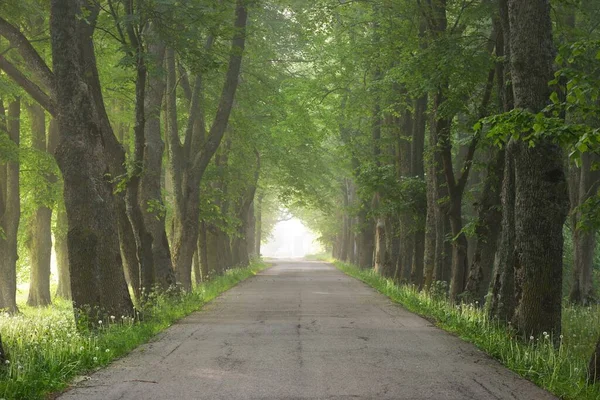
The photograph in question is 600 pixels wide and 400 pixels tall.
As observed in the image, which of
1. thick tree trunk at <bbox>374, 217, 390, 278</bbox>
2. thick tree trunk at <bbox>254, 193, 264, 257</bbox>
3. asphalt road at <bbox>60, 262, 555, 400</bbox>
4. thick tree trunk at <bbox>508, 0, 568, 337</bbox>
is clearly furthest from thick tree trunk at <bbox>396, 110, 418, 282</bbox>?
thick tree trunk at <bbox>254, 193, 264, 257</bbox>

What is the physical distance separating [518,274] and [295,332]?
3.98m

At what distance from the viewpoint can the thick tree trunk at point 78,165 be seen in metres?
11.9

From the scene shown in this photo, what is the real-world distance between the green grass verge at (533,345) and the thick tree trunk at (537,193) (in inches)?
18.4

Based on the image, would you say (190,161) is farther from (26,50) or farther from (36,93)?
(26,50)

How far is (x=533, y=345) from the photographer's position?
30.0 ft

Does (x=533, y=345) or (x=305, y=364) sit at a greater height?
(x=533, y=345)

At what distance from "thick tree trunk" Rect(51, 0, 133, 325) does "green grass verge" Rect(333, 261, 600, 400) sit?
628 centimetres

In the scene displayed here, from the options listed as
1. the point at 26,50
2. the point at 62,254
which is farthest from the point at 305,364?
the point at 62,254

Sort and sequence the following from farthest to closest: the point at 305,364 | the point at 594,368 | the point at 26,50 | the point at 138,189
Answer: the point at 138,189 < the point at 26,50 < the point at 305,364 < the point at 594,368

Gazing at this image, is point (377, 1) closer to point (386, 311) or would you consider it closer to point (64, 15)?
point (386, 311)

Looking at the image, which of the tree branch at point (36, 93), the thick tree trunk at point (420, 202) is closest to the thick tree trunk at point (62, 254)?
the thick tree trunk at point (420, 202)

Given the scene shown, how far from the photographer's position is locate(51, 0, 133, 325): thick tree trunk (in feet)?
39.1

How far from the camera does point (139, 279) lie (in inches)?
666

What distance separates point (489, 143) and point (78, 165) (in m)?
8.71
